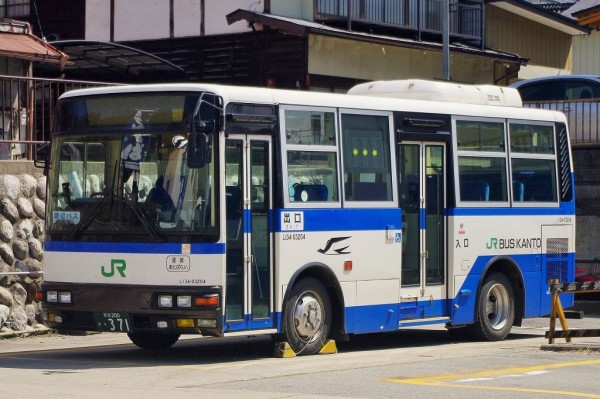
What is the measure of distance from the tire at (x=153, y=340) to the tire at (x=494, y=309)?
4.17 m

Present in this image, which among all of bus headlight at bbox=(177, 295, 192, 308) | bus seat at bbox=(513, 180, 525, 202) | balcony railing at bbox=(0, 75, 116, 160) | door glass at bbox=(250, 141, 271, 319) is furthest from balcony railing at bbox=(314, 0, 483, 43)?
bus headlight at bbox=(177, 295, 192, 308)

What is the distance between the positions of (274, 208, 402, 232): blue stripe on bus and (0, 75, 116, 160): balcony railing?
597cm

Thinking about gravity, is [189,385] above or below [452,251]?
below

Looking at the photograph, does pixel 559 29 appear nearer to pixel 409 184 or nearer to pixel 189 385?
pixel 409 184

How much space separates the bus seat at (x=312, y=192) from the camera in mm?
14555

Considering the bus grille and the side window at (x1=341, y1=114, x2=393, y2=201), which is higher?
the side window at (x1=341, y1=114, x2=393, y2=201)

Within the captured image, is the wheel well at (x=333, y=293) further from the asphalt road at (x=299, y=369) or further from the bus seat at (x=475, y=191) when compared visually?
the bus seat at (x=475, y=191)

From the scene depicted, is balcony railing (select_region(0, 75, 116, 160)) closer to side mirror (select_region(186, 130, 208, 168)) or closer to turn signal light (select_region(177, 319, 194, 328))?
side mirror (select_region(186, 130, 208, 168))

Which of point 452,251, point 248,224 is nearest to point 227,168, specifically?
point 248,224

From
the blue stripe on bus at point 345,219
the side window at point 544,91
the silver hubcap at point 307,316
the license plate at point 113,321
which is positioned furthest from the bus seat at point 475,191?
the side window at point 544,91

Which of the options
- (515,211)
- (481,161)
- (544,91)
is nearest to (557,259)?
(515,211)

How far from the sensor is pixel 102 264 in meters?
14.0

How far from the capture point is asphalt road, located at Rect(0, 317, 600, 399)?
11.5 meters

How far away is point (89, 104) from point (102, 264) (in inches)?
71.7
